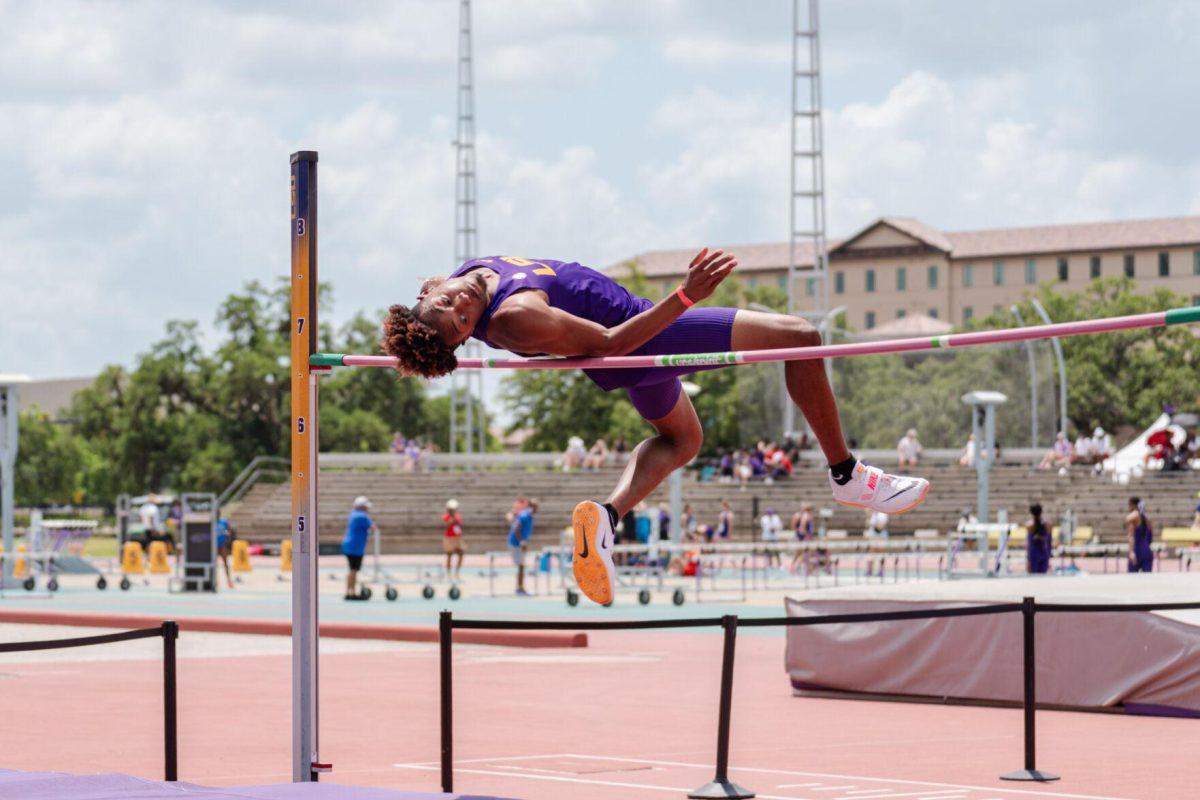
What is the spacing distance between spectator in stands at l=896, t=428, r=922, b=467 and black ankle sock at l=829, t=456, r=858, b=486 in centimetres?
4207

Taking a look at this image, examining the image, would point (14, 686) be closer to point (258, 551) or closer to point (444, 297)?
point (444, 297)

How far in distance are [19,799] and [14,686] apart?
973cm

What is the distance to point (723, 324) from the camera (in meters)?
7.14

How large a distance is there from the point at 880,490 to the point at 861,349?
0.96 meters

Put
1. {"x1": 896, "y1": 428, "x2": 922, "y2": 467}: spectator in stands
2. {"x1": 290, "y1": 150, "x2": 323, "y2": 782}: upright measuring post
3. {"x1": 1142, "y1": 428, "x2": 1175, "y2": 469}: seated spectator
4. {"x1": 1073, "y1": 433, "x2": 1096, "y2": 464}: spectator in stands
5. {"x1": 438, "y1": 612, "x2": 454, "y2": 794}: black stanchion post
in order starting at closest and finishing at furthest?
{"x1": 438, "y1": 612, "x2": 454, "y2": 794}: black stanchion post → {"x1": 290, "y1": 150, "x2": 323, "y2": 782}: upright measuring post → {"x1": 1142, "y1": 428, "x2": 1175, "y2": 469}: seated spectator → {"x1": 896, "y1": 428, "x2": 922, "y2": 467}: spectator in stands → {"x1": 1073, "y1": 433, "x2": 1096, "y2": 464}: spectator in stands

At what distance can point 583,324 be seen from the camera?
6746mm

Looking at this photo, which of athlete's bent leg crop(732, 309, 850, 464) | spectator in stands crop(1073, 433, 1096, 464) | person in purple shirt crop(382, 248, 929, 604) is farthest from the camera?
spectator in stands crop(1073, 433, 1096, 464)

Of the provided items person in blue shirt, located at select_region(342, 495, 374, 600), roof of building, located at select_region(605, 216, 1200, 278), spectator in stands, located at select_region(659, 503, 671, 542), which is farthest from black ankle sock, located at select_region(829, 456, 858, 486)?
roof of building, located at select_region(605, 216, 1200, 278)

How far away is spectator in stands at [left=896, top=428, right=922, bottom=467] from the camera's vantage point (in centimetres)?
4909

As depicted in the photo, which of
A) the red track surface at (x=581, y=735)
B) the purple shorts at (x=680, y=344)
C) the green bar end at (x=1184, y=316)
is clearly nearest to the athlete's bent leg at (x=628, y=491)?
the purple shorts at (x=680, y=344)

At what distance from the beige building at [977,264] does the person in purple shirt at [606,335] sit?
373ft

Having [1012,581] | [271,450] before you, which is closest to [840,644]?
[1012,581]

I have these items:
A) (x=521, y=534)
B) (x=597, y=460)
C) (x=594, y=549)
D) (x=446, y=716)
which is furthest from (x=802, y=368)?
(x=597, y=460)

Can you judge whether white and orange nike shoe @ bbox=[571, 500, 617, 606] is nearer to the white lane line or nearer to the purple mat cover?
the purple mat cover
